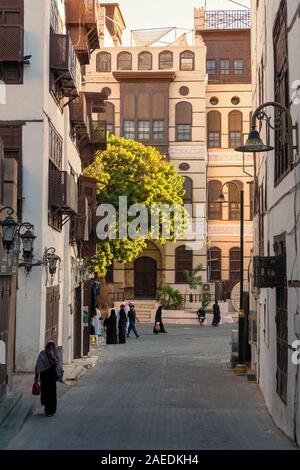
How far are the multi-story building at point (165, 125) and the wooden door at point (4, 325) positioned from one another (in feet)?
119

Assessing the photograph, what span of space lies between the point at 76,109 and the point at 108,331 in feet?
36.4

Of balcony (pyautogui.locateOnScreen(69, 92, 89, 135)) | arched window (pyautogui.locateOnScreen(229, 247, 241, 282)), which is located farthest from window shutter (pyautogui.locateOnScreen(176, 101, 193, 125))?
balcony (pyautogui.locateOnScreen(69, 92, 89, 135))

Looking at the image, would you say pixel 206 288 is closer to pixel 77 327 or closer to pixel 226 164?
pixel 226 164

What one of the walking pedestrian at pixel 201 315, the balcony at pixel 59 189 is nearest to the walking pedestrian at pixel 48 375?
the balcony at pixel 59 189

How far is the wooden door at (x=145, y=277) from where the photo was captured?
51844mm

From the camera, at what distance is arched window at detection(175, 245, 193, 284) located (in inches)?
2003

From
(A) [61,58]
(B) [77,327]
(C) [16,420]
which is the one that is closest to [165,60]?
(B) [77,327]

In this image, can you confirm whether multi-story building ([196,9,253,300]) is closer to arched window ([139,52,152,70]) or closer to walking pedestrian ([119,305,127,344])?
arched window ([139,52,152,70])

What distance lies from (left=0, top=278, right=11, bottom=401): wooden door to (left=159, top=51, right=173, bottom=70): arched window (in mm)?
39747

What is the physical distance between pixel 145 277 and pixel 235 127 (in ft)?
37.4

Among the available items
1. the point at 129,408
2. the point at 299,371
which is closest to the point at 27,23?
the point at 129,408

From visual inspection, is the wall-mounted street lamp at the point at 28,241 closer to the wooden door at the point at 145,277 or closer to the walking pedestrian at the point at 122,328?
the walking pedestrian at the point at 122,328

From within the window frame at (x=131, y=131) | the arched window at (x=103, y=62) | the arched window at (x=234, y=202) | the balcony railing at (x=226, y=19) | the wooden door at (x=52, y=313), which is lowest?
the wooden door at (x=52, y=313)
